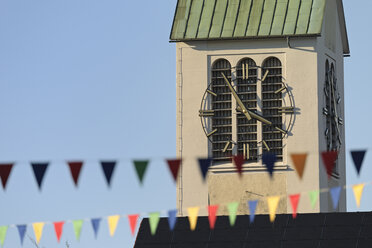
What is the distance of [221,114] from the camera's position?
2218 inches

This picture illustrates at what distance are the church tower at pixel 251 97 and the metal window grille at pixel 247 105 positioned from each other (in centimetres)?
3

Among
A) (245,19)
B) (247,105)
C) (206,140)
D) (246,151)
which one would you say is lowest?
(246,151)

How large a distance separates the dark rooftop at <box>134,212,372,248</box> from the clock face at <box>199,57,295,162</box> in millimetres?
5592

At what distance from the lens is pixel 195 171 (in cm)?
5672

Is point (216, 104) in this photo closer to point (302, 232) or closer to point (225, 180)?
point (225, 180)

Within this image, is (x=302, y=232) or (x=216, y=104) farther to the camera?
(x=216, y=104)

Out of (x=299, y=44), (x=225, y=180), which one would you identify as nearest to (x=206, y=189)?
(x=225, y=180)

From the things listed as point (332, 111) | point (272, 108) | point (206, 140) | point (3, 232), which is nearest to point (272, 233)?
point (272, 108)

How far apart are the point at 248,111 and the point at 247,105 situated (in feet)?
1.00

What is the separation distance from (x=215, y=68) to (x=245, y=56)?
972mm

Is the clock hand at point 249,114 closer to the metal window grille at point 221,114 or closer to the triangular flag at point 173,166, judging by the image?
the metal window grille at point 221,114

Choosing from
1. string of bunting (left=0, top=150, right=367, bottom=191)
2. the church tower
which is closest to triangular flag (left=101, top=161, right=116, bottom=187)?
string of bunting (left=0, top=150, right=367, bottom=191)

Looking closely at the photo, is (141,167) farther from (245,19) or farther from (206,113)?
(245,19)

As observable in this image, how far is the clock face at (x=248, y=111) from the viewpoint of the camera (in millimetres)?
55781
